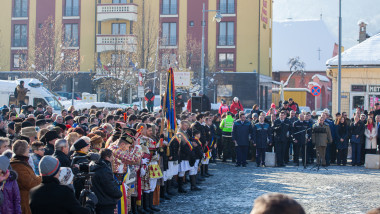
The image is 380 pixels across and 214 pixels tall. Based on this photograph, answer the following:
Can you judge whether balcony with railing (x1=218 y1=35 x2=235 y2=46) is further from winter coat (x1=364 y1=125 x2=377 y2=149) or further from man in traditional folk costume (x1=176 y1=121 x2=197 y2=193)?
man in traditional folk costume (x1=176 y1=121 x2=197 y2=193)

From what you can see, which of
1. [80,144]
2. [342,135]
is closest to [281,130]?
[342,135]

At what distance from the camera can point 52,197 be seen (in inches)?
227

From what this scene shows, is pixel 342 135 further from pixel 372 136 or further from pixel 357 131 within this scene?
pixel 372 136

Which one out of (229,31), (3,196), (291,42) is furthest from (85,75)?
(3,196)

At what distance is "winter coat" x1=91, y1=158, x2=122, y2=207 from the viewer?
7.94m

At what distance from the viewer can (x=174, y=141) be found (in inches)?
517

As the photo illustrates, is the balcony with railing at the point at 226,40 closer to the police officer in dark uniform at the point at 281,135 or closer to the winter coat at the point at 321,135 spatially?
the police officer in dark uniform at the point at 281,135

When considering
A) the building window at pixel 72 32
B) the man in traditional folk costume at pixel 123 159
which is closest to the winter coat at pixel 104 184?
the man in traditional folk costume at pixel 123 159

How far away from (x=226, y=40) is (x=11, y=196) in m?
51.2

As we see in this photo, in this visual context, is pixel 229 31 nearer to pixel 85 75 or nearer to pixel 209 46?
pixel 209 46

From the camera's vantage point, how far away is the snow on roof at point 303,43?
85750 mm

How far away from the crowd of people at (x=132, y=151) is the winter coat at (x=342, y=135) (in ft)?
0.12

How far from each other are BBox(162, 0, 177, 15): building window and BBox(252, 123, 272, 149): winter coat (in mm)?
38816

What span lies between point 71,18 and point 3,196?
53.1 metres
